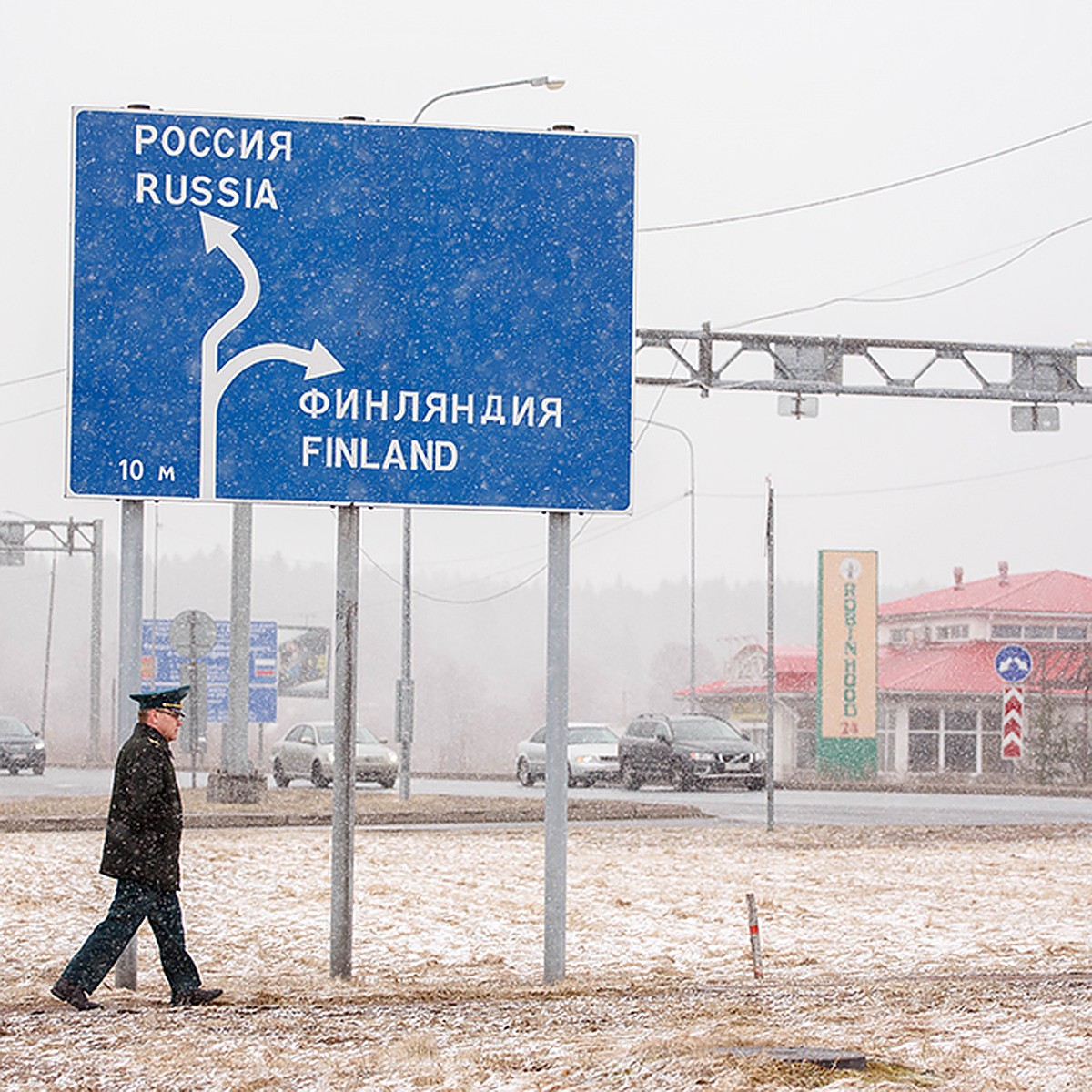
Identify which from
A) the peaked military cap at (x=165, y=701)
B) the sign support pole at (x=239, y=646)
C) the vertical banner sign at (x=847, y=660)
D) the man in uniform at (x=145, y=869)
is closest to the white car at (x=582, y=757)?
the vertical banner sign at (x=847, y=660)

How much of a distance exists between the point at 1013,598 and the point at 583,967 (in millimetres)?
55362

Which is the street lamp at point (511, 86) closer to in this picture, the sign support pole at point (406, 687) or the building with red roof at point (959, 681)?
the sign support pole at point (406, 687)

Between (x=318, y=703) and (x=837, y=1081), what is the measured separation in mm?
152025

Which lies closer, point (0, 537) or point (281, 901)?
point (281, 901)

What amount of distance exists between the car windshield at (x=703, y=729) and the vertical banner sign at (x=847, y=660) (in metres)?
12.6

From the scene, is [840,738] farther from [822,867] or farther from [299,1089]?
[299,1089]

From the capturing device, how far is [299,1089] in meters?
7.04

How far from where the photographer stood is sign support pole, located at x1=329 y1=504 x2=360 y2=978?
10688 mm

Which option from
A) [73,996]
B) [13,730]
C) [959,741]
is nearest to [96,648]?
[13,730]

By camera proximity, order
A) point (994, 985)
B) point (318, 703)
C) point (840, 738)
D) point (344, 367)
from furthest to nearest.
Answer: point (318, 703) → point (840, 738) → point (344, 367) → point (994, 985)

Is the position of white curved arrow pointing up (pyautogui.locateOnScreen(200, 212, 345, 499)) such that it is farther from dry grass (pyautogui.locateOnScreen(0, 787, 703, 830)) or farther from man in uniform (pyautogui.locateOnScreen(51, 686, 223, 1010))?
dry grass (pyautogui.locateOnScreen(0, 787, 703, 830))

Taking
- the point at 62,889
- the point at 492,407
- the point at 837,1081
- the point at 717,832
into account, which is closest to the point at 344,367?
the point at 492,407

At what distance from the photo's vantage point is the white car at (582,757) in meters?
41.1

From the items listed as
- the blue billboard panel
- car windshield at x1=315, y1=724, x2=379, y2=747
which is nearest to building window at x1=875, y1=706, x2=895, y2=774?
the blue billboard panel
